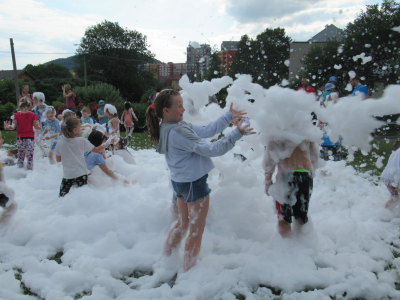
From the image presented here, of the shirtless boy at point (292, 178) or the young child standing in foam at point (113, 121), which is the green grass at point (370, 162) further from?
the young child standing in foam at point (113, 121)

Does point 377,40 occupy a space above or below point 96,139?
above

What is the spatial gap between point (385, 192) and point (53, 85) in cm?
4297

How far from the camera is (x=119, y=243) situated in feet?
10.3

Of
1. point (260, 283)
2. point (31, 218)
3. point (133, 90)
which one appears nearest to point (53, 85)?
point (133, 90)

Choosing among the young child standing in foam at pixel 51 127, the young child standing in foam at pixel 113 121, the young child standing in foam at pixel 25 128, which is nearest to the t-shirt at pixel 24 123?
the young child standing in foam at pixel 25 128

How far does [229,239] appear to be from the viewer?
307 centimetres

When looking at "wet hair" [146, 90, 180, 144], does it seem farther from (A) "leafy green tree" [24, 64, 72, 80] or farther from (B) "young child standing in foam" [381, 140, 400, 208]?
(A) "leafy green tree" [24, 64, 72, 80]

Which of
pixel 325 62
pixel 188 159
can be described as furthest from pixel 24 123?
pixel 325 62

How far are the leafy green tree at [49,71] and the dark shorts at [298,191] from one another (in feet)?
193

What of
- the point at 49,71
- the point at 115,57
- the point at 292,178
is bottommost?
the point at 292,178

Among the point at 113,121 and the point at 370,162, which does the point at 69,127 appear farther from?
the point at 370,162

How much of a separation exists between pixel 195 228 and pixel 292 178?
103 cm

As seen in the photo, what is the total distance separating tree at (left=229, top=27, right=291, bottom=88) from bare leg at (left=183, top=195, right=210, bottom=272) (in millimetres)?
24148

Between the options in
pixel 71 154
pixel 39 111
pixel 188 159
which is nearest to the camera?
pixel 188 159
